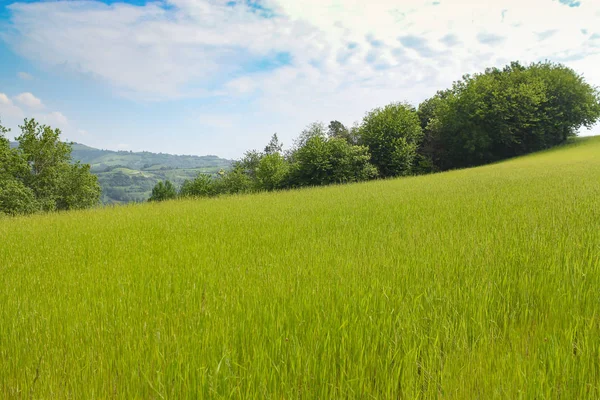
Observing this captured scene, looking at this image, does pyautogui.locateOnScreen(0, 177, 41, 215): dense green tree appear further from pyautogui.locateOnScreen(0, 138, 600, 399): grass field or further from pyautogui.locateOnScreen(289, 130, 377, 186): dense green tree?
→ pyautogui.locateOnScreen(0, 138, 600, 399): grass field

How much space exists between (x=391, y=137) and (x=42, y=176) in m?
40.0

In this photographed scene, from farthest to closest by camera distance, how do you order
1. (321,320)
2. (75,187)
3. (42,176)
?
(75,187), (42,176), (321,320)

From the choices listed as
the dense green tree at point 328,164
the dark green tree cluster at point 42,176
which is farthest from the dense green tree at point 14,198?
the dense green tree at point 328,164

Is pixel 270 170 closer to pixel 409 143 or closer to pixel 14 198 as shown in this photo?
pixel 409 143

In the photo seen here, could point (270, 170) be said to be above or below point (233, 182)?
above

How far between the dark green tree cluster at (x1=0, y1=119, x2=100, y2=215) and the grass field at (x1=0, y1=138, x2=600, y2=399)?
34.1m

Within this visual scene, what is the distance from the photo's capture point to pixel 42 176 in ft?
117

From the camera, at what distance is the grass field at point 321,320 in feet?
5.58

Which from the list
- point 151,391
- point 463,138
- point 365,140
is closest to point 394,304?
point 151,391

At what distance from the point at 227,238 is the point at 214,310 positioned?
3440mm

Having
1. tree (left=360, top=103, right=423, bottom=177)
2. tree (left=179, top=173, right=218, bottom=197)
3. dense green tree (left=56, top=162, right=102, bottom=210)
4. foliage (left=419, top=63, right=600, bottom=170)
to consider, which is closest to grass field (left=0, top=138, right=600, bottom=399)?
tree (left=360, top=103, right=423, bottom=177)

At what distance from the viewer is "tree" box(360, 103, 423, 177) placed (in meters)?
35.9

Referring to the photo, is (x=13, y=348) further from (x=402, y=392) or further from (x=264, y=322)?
(x=402, y=392)

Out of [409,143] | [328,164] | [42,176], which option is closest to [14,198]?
[42,176]
